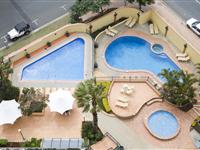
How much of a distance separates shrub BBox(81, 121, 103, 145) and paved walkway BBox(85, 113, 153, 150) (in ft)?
4.65

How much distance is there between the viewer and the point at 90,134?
160ft

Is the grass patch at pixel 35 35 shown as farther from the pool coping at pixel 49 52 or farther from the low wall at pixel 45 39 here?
the pool coping at pixel 49 52

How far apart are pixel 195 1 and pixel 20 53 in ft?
93.6

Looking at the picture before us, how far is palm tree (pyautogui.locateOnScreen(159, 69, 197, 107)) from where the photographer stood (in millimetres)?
50094

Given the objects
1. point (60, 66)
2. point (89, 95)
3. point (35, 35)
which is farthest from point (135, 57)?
point (35, 35)

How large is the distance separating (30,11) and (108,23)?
12600 millimetres

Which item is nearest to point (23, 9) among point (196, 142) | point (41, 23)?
point (41, 23)

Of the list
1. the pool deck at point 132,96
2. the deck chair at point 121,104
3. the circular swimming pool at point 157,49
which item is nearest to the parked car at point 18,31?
the pool deck at point 132,96

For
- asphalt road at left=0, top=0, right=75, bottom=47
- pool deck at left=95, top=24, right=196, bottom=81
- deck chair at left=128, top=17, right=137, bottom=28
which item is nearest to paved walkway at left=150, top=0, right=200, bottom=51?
pool deck at left=95, top=24, right=196, bottom=81

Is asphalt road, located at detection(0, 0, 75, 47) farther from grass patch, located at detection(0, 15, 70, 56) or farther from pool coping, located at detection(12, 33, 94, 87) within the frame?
pool coping, located at detection(12, 33, 94, 87)

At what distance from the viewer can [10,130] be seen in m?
50.4

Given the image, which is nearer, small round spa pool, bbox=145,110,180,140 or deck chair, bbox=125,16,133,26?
small round spa pool, bbox=145,110,180,140

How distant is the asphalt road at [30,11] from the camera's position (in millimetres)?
60875

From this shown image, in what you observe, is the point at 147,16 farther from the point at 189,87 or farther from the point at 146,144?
the point at 146,144
